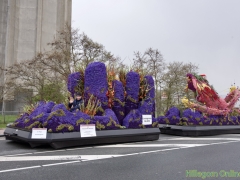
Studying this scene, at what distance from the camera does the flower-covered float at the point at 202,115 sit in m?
12.9

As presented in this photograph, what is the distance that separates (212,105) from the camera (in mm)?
14414

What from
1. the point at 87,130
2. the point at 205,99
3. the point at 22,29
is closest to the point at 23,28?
the point at 22,29

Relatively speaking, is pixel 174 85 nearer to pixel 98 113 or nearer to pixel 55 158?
pixel 98 113

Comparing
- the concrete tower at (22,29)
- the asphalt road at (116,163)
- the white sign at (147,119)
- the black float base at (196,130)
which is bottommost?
the asphalt road at (116,163)

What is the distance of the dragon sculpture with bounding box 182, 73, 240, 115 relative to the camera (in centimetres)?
1380

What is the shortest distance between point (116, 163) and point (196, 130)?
739 cm

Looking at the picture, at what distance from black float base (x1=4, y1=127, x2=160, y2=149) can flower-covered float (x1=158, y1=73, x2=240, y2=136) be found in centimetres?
287

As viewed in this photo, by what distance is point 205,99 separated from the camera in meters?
14.1

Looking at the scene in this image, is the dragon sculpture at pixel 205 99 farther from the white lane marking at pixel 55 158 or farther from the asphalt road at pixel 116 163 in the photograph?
the white lane marking at pixel 55 158

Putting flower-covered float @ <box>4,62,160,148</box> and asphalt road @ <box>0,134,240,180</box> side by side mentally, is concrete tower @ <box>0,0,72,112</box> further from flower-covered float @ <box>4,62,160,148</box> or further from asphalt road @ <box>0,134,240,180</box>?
asphalt road @ <box>0,134,240,180</box>

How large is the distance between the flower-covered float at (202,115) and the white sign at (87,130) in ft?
18.2

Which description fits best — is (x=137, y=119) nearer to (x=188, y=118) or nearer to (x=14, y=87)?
(x=188, y=118)

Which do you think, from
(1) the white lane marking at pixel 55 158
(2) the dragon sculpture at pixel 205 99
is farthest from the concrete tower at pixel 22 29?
(1) the white lane marking at pixel 55 158

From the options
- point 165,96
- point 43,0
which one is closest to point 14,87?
point 165,96
